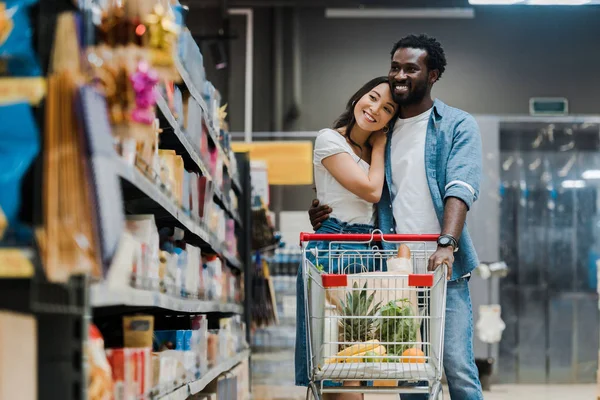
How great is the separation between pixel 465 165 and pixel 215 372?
1.65 m

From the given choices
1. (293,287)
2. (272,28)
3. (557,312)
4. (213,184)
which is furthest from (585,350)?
(213,184)

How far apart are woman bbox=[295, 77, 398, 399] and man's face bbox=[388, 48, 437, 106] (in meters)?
0.07

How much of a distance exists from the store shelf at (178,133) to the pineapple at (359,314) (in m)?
0.85

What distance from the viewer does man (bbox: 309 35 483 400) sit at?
3.34m

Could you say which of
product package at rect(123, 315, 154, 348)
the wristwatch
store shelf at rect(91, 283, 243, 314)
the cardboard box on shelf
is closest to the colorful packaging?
store shelf at rect(91, 283, 243, 314)

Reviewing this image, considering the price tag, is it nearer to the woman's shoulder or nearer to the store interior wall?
the store interior wall

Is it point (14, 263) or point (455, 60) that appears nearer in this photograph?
point (14, 263)

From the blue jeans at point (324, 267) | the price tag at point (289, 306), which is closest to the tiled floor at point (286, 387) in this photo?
the price tag at point (289, 306)

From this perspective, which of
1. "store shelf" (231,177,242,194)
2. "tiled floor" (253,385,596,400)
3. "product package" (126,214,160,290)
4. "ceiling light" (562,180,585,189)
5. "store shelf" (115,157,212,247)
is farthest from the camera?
"ceiling light" (562,180,585,189)

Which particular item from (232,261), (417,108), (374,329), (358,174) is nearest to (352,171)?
(358,174)

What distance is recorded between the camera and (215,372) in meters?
4.27

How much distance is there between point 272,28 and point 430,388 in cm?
794

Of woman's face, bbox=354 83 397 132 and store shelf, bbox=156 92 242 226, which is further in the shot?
woman's face, bbox=354 83 397 132

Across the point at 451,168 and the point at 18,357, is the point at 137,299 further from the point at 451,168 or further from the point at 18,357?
the point at 451,168
